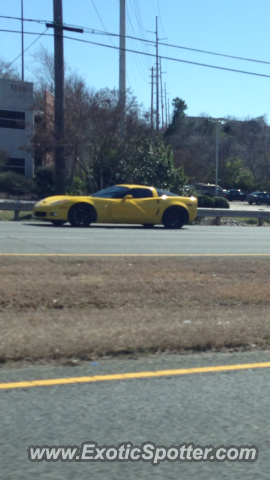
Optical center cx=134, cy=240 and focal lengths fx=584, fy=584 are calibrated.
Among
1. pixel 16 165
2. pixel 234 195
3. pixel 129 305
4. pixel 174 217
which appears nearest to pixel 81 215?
pixel 174 217

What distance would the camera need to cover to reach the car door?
18.5 metres

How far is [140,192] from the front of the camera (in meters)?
19.0

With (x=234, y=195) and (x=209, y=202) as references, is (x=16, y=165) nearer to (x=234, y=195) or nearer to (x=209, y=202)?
(x=209, y=202)

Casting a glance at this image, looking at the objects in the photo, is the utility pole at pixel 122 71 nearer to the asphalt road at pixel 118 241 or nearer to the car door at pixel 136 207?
the car door at pixel 136 207

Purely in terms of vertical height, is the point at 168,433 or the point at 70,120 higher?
the point at 70,120

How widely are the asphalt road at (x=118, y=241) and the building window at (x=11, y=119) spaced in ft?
89.6

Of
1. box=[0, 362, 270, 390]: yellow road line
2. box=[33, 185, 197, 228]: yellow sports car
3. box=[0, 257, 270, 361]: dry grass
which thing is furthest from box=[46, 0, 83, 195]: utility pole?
box=[0, 362, 270, 390]: yellow road line

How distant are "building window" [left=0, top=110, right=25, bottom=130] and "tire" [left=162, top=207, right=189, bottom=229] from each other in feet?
88.1

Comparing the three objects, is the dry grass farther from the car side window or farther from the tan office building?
the tan office building

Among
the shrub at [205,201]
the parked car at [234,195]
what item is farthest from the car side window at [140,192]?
the parked car at [234,195]

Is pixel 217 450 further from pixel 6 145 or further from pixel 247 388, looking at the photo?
pixel 6 145

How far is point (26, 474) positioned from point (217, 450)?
129cm

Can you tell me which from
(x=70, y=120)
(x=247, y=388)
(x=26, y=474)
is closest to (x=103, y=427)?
(x=26, y=474)

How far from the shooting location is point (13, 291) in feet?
28.3
